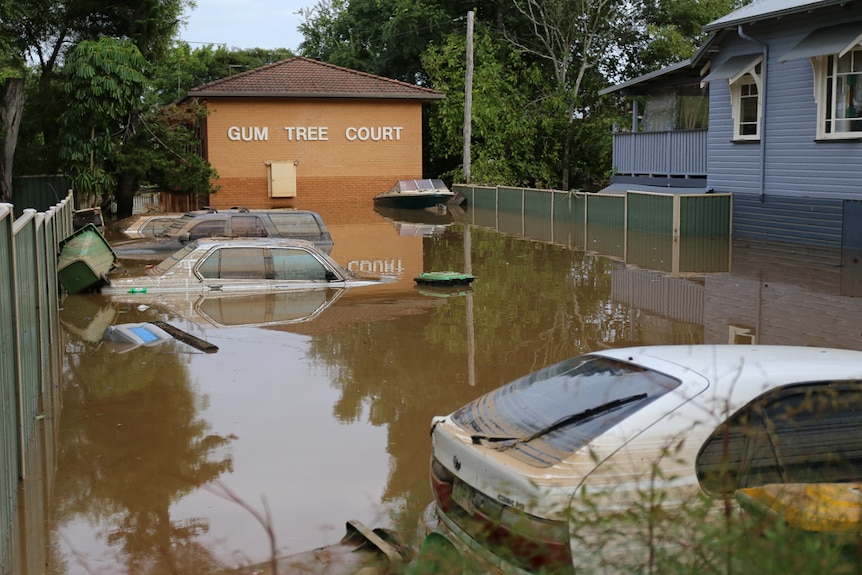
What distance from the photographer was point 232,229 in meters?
20.4

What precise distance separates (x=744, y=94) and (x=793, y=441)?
21.9 meters

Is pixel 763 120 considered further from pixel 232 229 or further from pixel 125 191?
pixel 125 191

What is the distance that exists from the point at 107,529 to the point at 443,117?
129 ft

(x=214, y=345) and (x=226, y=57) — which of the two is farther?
(x=226, y=57)

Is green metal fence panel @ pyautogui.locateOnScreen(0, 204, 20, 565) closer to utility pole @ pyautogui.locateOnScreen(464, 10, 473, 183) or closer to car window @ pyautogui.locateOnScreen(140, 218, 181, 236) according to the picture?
car window @ pyautogui.locateOnScreen(140, 218, 181, 236)

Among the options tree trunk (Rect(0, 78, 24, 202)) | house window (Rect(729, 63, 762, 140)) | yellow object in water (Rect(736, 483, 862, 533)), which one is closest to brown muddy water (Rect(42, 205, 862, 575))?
yellow object in water (Rect(736, 483, 862, 533))

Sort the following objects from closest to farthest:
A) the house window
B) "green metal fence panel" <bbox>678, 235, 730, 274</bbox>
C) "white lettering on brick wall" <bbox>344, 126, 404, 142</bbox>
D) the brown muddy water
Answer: the brown muddy water, "green metal fence panel" <bbox>678, 235, 730, 274</bbox>, the house window, "white lettering on brick wall" <bbox>344, 126, 404, 142</bbox>

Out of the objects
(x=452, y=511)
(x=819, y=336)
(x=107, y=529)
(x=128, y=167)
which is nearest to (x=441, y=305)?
(x=819, y=336)

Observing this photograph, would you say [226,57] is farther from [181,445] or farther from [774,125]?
[181,445]

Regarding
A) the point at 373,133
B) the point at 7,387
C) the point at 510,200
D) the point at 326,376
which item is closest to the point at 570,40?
the point at 373,133

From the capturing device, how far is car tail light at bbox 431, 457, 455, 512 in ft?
16.3

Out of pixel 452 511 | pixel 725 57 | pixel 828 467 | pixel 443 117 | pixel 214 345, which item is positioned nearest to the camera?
pixel 828 467

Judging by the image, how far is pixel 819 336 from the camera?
12453 mm

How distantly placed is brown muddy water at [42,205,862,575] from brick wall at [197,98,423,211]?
65.1 ft
